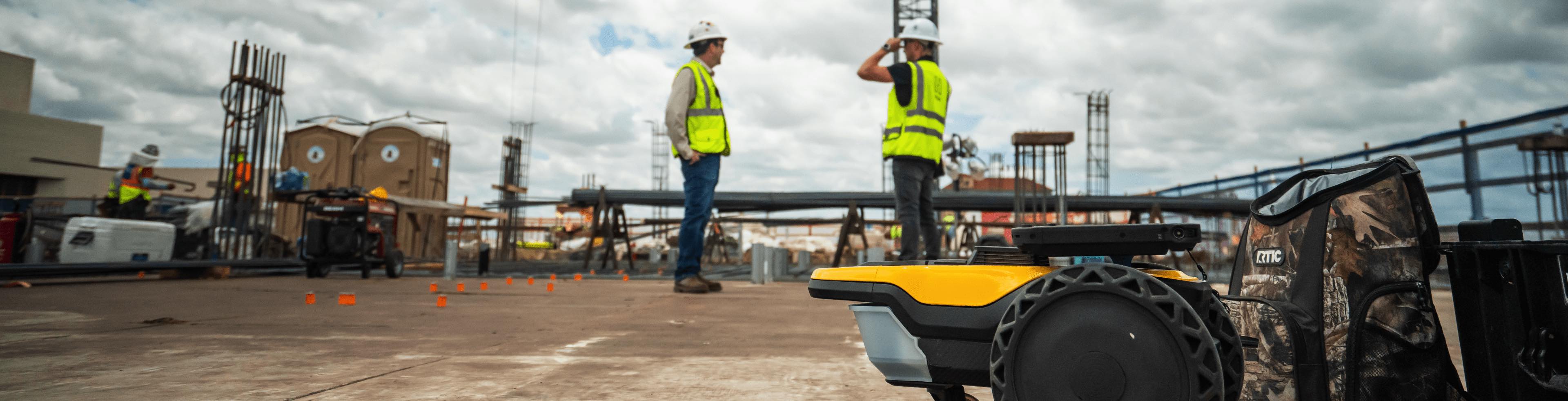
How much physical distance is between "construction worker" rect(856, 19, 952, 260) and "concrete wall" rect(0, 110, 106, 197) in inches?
550

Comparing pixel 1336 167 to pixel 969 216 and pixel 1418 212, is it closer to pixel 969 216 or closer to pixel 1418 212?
pixel 1418 212

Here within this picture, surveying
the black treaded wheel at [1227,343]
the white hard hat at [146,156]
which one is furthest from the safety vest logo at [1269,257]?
the white hard hat at [146,156]

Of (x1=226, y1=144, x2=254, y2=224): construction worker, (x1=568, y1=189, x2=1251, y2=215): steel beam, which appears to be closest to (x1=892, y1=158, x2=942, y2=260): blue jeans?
(x1=568, y1=189, x2=1251, y2=215): steel beam

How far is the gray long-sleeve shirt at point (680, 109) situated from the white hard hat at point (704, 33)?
1.09 ft

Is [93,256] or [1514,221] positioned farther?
[93,256]

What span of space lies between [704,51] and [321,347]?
342cm

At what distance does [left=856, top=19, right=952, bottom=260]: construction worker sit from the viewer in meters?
4.03

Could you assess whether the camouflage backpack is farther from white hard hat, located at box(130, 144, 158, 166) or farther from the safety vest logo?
white hard hat, located at box(130, 144, 158, 166)

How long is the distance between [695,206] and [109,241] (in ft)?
20.5

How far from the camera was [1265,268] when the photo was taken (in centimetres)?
121

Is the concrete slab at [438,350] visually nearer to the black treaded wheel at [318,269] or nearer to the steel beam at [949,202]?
the black treaded wheel at [318,269]

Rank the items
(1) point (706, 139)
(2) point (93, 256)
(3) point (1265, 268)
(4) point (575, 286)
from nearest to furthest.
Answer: (3) point (1265, 268) → (1) point (706, 139) → (4) point (575, 286) → (2) point (93, 256)

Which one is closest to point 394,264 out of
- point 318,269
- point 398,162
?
point 318,269

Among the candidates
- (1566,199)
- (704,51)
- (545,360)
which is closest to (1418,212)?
(545,360)
